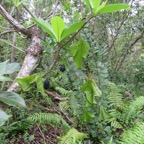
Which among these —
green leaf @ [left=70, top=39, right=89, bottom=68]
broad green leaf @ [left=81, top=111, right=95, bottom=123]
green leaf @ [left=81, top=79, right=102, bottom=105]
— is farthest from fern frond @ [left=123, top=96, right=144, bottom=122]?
green leaf @ [left=70, top=39, right=89, bottom=68]

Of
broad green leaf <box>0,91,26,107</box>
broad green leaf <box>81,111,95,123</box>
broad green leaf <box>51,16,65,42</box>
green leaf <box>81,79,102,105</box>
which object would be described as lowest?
broad green leaf <box>81,111,95,123</box>

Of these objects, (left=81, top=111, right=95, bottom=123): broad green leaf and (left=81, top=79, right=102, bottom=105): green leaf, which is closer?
(left=81, top=79, right=102, bottom=105): green leaf

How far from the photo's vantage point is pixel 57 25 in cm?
131

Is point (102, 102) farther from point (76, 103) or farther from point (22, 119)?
point (22, 119)

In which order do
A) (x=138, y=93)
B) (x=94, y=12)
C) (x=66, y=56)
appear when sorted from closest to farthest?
(x=94, y=12)
(x=66, y=56)
(x=138, y=93)

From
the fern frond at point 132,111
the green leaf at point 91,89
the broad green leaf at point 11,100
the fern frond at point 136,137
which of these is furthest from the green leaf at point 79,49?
the fern frond at point 132,111

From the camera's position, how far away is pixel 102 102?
2619 millimetres

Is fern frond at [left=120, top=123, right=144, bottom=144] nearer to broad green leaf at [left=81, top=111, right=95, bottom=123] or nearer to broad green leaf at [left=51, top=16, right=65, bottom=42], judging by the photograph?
broad green leaf at [left=81, top=111, right=95, bottom=123]

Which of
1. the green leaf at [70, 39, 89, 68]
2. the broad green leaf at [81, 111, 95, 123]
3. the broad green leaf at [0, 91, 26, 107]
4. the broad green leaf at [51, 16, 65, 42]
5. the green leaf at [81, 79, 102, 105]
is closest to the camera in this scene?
the broad green leaf at [51, 16, 65, 42]

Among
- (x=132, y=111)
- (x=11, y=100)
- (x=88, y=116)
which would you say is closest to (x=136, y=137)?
(x=88, y=116)

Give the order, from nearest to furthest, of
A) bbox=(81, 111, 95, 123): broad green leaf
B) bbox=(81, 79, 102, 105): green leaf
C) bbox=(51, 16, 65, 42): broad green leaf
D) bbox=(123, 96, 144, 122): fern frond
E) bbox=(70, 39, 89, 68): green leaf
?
1. bbox=(51, 16, 65, 42): broad green leaf
2. bbox=(70, 39, 89, 68): green leaf
3. bbox=(81, 79, 102, 105): green leaf
4. bbox=(81, 111, 95, 123): broad green leaf
5. bbox=(123, 96, 144, 122): fern frond

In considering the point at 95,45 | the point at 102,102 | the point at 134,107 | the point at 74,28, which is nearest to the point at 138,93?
the point at 134,107

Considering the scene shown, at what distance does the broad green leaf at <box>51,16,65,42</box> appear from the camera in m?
1.30

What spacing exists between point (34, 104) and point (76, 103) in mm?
868
